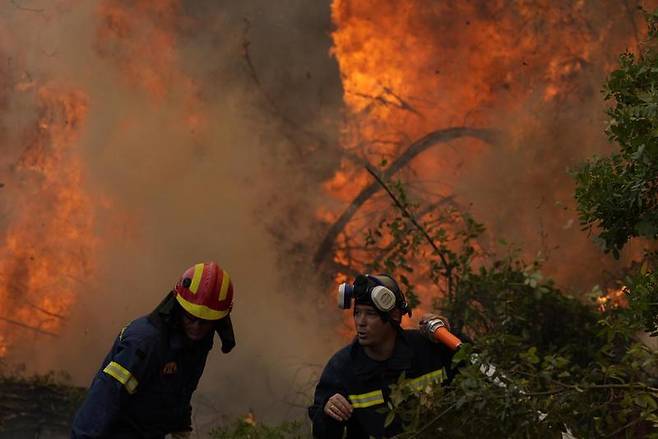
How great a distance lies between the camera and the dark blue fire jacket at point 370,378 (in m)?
4.19

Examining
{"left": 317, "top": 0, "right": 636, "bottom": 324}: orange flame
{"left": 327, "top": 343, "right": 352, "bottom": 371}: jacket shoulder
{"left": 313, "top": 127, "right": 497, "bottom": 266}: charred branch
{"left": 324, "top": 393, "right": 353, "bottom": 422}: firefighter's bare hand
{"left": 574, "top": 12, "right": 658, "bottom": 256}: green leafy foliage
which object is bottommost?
{"left": 324, "top": 393, "right": 353, "bottom": 422}: firefighter's bare hand

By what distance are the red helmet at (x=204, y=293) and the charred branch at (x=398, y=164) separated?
19.7ft

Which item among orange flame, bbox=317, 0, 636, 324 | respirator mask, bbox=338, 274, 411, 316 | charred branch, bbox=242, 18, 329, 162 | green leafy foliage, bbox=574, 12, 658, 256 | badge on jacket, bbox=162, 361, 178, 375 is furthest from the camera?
charred branch, bbox=242, 18, 329, 162

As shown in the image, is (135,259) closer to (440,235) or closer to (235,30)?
(235,30)

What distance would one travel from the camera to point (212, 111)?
10.7 m

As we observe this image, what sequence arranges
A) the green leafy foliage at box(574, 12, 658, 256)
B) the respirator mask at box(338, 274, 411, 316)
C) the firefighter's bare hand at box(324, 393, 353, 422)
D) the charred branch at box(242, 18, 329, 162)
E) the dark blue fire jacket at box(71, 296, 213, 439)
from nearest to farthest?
the green leafy foliage at box(574, 12, 658, 256) < the dark blue fire jacket at box(71, 296, 213, 439) < the firefighter's bare hand at box(324, 393, 353, 422) < the respirator mask at box(338, 274, 411, 316) < the charred branch at box(242, 18, 329, 162)

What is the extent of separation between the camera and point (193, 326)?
4.26 m

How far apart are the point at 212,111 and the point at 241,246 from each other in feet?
5.48

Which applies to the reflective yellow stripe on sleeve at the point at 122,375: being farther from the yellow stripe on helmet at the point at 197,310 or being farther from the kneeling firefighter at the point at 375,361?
the kneeling firefighter at the point at 375,361

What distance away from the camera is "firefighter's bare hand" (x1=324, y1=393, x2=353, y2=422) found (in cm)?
406

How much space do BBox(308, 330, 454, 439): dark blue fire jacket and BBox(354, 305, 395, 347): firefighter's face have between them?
0.09 meters

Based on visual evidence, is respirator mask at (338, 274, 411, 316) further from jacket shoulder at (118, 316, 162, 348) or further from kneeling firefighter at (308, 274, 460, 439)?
jacket shoulder at (118, 316, 162, 348)

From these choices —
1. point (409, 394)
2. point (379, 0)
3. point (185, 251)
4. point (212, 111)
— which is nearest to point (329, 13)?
point (379, 0)

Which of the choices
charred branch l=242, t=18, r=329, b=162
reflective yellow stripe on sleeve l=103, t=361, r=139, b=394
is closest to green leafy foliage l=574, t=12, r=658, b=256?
reflective yellow stripe on sleeve l=103, t=361, r=139, b=394
